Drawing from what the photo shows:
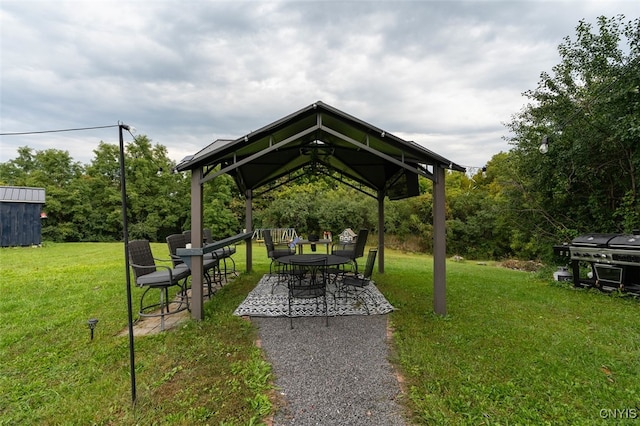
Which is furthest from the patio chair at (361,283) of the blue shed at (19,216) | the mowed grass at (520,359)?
the blue shed at (19,216)

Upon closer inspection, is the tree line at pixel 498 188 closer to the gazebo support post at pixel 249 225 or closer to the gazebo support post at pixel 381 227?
the gazebo support post at pixel 381 227

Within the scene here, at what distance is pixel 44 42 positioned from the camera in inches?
188

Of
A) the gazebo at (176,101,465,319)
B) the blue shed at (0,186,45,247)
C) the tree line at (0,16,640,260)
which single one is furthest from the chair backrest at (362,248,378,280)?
the blue shed at (0,186,45,247)

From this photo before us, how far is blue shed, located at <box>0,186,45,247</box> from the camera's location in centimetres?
1162

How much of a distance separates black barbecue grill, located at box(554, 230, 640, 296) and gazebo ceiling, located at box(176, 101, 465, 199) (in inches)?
131

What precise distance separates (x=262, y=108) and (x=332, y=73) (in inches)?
141

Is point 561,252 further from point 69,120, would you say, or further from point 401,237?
point 69,120

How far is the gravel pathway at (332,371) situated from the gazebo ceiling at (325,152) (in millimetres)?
2301

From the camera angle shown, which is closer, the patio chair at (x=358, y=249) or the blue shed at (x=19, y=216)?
the patio chair at (x=358, y=249)

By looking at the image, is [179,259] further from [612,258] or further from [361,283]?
[612,258]

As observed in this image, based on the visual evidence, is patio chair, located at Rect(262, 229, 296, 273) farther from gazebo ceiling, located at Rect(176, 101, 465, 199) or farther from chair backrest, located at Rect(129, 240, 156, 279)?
chair backrest, located at Rect(129, 240, 156, 279)

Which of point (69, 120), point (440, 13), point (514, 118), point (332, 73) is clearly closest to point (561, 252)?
point (514, 118)

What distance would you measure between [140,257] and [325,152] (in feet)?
12.6

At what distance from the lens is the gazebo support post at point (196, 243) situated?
3.88 m
